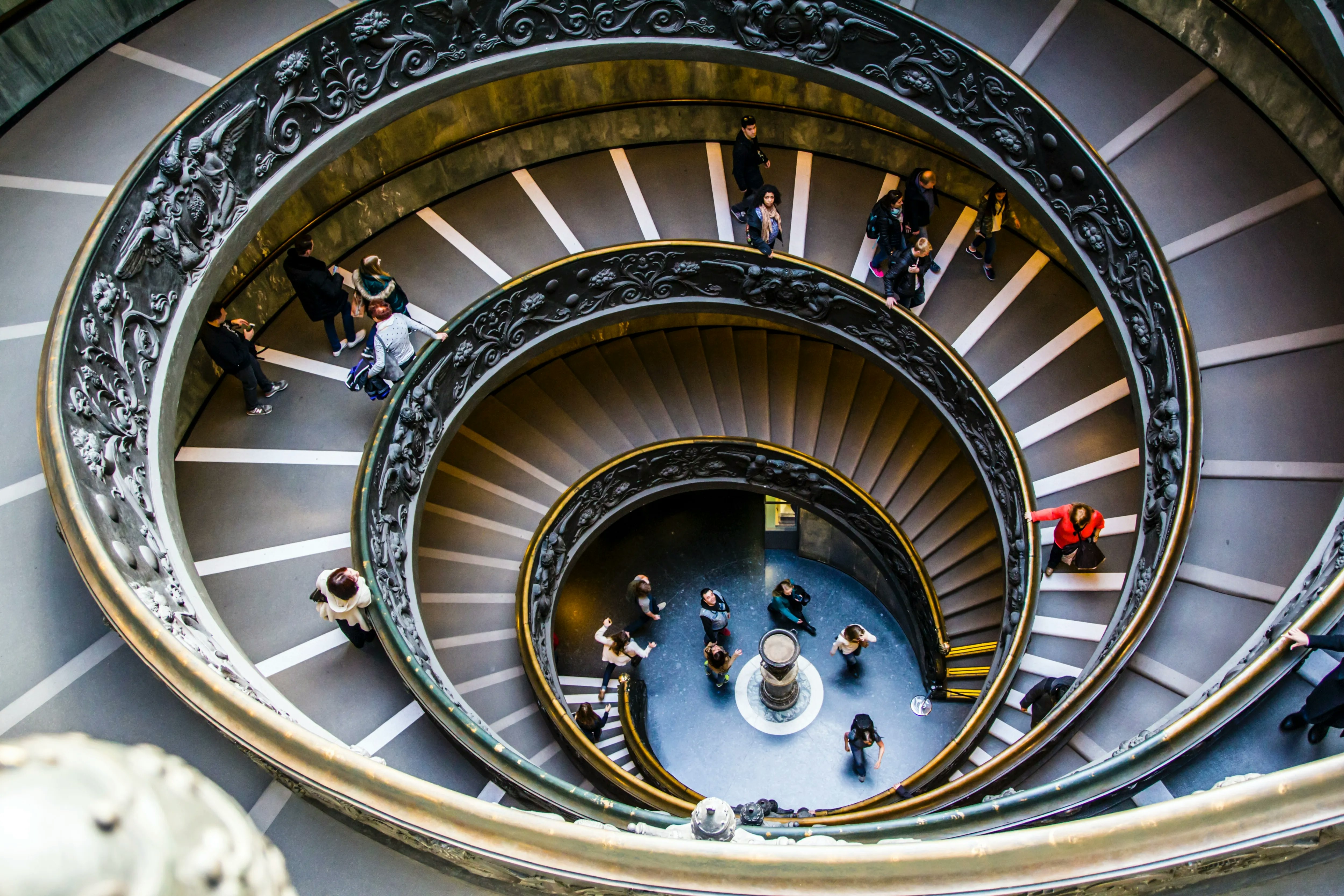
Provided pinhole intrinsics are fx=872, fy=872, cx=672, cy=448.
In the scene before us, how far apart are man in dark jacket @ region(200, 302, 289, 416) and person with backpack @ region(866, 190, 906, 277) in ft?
23.7

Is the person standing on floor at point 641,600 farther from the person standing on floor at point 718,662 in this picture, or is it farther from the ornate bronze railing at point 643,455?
the ornate bronze railing at point 643,455

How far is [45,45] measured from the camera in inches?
321

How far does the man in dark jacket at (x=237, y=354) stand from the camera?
27.6 ft

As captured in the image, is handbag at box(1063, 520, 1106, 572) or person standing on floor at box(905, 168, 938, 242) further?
person standing on floor at box(905, 168, 938, 242)

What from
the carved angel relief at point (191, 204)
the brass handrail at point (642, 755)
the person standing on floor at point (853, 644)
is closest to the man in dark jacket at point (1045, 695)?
the person standing on floor at point (853, 644)

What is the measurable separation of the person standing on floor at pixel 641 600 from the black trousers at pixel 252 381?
6.61 metres

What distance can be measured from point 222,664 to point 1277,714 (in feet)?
21.0

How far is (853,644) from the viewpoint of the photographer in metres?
13.9

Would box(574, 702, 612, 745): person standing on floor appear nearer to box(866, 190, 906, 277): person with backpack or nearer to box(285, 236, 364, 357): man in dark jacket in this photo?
box(285, 236, 364, 357): man in dark jacket

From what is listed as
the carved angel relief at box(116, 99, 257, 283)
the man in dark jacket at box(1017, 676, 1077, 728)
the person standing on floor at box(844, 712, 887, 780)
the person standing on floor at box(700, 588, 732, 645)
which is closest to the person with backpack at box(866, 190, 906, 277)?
the man in dark jacket at box(1017, 676, 1077, 728)

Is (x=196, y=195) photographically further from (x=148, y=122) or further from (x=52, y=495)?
(x=52, y=495)

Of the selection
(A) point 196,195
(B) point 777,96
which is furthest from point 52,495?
(B) point 777,96

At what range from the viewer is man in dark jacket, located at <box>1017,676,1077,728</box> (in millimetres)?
8398

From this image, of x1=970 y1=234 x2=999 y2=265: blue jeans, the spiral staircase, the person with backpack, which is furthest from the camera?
x1=970 y1=234 x2=999 y2=265: blue jeans
